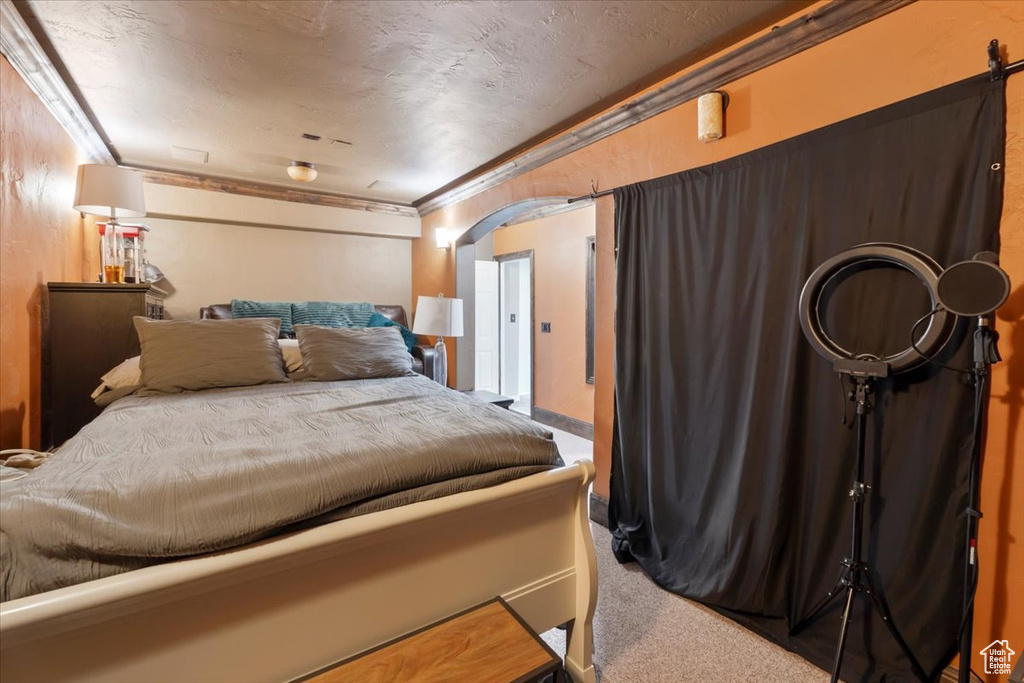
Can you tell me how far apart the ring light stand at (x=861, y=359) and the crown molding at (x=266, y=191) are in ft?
13.4

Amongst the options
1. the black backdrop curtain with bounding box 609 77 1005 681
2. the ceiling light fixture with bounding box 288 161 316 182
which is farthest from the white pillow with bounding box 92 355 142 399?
the black backdrop curtain with bounding box 609 77 1005 681

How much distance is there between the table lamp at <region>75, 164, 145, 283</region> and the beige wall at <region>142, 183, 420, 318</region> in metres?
1.00

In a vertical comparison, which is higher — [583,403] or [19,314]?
[19,314]

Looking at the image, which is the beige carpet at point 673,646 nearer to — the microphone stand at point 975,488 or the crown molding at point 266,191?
the microphone stand at point 975,488

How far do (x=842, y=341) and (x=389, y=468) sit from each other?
1.58 meters

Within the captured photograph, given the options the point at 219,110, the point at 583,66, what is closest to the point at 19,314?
the point at 219,110

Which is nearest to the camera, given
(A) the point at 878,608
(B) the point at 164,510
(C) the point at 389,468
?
(B) the point at 164,510

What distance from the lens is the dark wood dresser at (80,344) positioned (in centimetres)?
250

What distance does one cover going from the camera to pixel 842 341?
1.63 metres

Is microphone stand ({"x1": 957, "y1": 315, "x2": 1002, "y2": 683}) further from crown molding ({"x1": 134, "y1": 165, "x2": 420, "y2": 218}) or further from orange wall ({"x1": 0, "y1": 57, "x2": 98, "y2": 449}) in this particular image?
crown molding ({"x1": 134, "y1": 165, "x2": 420, "y2": 218})

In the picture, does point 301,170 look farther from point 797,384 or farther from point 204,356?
point 797,384

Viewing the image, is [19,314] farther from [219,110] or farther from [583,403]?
[583,403]

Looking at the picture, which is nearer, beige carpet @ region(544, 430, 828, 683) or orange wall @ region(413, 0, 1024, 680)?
orange wall @ region(413, 0, 1024, 680)

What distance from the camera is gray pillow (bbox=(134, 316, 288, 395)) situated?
7.93ft
